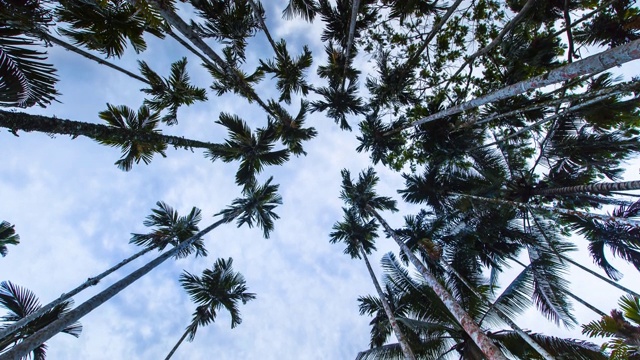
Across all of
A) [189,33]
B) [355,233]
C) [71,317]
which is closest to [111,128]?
[189,33]

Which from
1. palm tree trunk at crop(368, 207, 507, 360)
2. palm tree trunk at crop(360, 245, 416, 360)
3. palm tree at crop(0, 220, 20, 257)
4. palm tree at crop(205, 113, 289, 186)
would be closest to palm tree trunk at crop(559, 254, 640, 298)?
palm tree trunk at crop(368, 207, 507, 360)

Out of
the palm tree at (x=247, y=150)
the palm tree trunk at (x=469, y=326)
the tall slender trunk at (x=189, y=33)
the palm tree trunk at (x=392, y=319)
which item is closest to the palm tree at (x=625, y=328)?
the palm tree trunk at (x=469, y=326)

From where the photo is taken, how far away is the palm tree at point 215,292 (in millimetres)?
10789

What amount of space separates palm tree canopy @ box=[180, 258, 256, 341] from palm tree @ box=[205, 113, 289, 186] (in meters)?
3.83

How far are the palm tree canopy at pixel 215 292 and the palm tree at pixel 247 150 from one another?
3.83m

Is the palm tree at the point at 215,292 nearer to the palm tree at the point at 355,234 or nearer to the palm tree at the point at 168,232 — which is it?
the palm tree at the point at 168,232

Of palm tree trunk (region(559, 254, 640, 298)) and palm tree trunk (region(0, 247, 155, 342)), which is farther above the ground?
palm tree trunk (region(0, 247, 155, 342))

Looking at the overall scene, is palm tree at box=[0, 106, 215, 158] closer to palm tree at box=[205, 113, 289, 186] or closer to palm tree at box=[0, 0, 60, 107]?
palm tree at box=[0, 0, 60, 107]

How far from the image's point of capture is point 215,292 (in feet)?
37.7

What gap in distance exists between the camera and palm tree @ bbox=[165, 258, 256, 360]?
1079cm

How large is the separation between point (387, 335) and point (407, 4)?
41.1 feet

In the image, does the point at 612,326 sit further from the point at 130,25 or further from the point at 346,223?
the point at 346,223

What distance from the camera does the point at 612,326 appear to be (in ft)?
11.0

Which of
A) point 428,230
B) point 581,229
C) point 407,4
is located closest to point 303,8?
point 407,4
